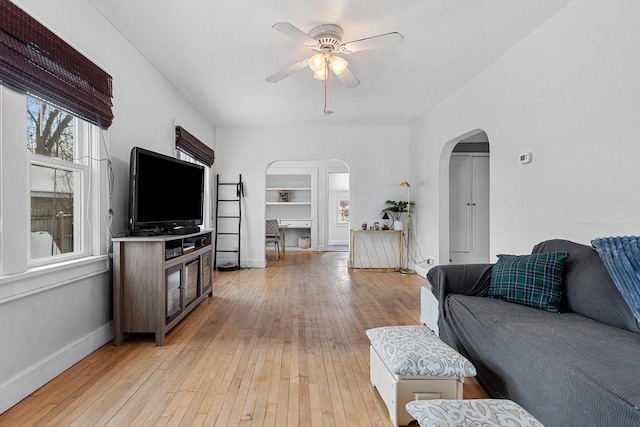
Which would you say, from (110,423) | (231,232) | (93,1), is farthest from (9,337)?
(231,232)

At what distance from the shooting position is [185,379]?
2062 mm

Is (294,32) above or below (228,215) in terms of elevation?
above

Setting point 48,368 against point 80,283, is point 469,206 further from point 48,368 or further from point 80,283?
point 48,368

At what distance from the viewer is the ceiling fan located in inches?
93.5

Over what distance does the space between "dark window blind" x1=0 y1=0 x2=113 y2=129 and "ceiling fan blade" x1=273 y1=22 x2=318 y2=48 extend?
137cm

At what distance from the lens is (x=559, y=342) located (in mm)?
1468

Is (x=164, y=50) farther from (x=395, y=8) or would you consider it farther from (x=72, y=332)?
(x=72, y=332)

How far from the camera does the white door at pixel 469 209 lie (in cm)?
537

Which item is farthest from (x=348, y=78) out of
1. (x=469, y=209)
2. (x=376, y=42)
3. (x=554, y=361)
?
(x=469, y=209)

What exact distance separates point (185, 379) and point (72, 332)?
90cm

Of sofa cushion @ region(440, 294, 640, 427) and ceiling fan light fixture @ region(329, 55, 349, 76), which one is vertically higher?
ceiling fan light fixture @ region(329, 55, 349, 76)

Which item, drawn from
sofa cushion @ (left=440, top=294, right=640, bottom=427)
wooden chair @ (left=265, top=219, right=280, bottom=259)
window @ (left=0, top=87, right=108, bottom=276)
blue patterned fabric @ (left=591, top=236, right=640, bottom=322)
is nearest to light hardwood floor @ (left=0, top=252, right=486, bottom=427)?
sofa cushion @ (left=440, top=294, right=640, bottom=427)

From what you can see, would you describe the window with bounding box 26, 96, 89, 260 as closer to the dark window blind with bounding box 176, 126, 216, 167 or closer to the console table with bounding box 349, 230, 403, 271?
the dark window blind with bounding box 176, 126, 216, 167

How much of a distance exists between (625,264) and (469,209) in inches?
154
